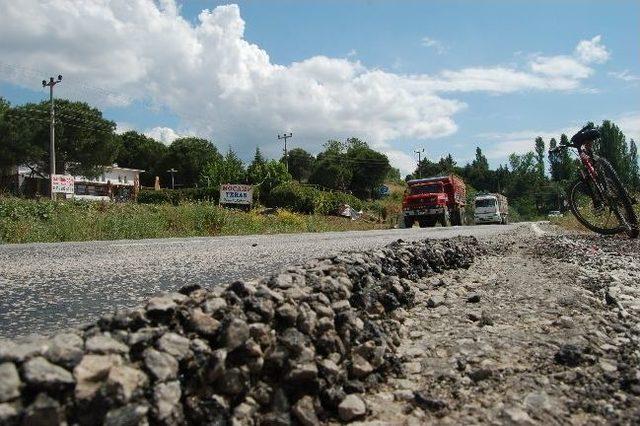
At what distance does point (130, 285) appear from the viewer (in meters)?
3.31

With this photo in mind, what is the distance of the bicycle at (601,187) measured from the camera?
29.7 feet

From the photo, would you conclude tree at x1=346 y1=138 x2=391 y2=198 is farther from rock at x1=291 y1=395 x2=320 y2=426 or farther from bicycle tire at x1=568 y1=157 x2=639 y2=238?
rock at x1=291 y1=395 x2=320 y2=426

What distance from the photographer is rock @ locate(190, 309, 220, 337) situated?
1.75 m

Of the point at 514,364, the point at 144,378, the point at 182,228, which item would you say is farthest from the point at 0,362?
the point at 182,228

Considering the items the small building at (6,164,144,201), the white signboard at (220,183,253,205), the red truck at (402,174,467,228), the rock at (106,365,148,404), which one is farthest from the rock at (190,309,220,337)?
the small building at (6,164,144,201)

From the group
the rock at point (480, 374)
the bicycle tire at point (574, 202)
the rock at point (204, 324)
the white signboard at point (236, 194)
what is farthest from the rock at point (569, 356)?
the white signboard at point (236, 194)

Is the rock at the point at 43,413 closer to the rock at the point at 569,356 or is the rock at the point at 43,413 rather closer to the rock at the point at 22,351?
the rock at the point at 22,351

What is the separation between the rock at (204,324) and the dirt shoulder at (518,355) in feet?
2.10

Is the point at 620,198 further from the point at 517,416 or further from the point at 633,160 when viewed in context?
the point at 633,160

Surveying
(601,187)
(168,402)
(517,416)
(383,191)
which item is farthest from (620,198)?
(383,191)

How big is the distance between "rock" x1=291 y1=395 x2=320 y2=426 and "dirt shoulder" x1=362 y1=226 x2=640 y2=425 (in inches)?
8.9

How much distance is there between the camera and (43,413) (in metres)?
1.23

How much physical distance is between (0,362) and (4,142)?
66615 millimetres

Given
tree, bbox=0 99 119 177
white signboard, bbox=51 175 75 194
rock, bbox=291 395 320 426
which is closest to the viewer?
rock, bbox=291 395 320 426
